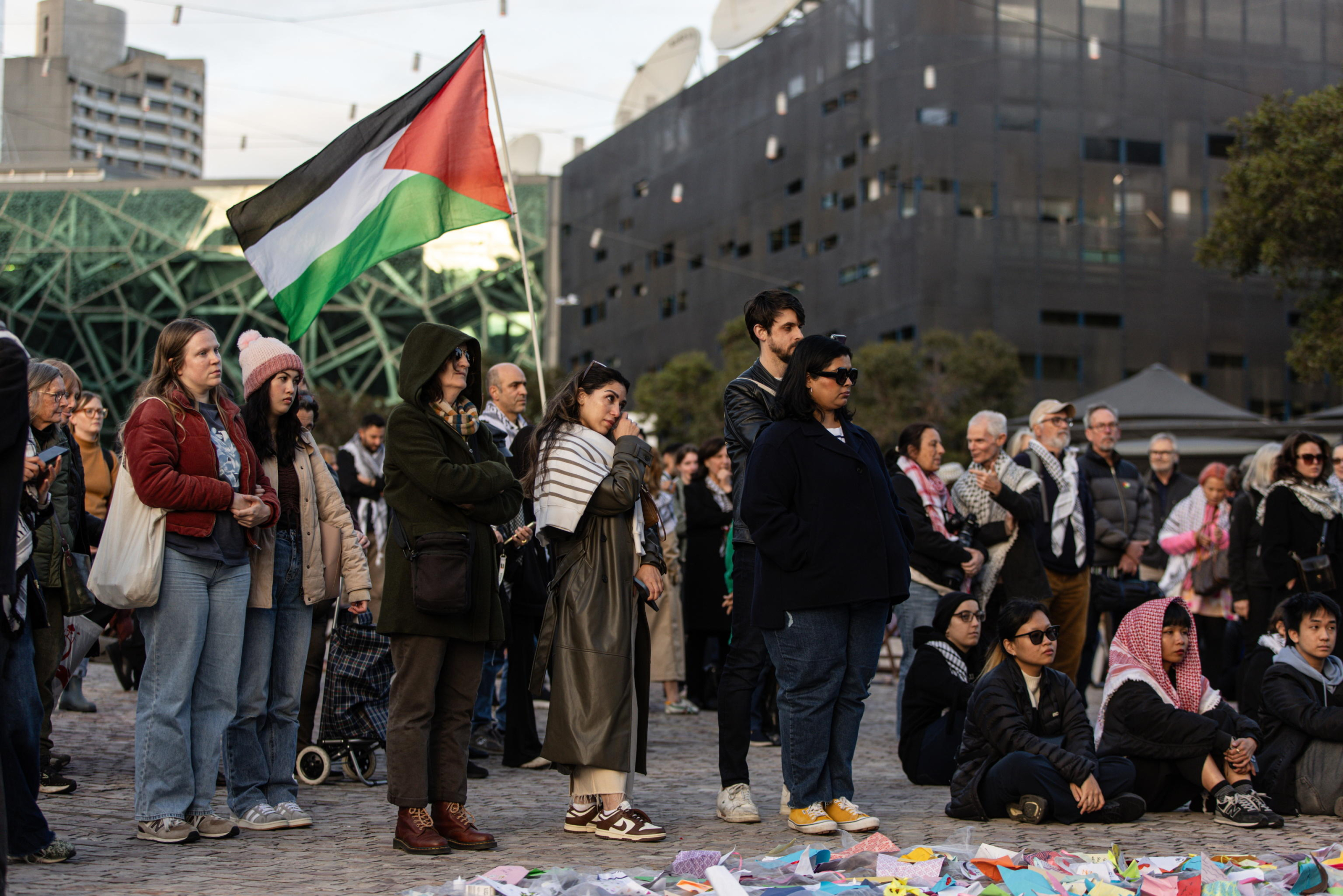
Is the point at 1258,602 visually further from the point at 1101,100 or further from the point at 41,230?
the point at 41,230

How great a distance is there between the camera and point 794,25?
48750 millimetres

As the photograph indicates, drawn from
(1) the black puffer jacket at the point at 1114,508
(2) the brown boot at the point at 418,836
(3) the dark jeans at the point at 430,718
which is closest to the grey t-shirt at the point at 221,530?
(3) the dark jeans at the point at 430,718

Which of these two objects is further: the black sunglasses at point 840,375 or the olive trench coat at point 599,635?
the black sunglasses at point 840,375

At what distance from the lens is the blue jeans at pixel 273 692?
5672 millimetres

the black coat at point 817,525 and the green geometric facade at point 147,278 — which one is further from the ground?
the green geometric facade at point 147,278

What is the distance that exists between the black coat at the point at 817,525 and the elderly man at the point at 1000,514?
8.65 feet

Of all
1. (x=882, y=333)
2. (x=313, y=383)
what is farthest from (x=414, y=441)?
(x=313, y=383)

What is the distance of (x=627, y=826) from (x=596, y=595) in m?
0.87

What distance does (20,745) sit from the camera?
195 inches

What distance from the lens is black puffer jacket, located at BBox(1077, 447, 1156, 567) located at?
31.0 ft

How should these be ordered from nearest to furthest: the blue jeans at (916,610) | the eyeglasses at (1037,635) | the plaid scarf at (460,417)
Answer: the plaid scarf at (460,417) → the eyeglasses at (1037,635) → the blue jeans at (916,610)

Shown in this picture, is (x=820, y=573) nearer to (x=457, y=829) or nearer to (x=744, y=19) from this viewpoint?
(x=457, y=829)

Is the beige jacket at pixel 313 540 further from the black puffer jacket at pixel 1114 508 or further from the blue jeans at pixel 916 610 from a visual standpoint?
the black puffer jacket at pixel 1114 508

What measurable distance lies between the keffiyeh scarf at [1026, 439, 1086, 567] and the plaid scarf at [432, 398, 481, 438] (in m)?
4.31
